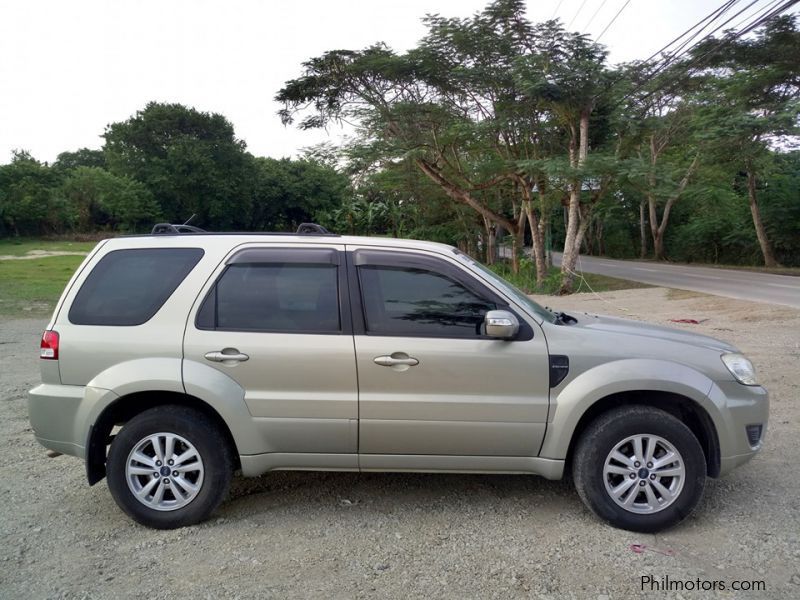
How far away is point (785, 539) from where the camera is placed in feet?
11.3

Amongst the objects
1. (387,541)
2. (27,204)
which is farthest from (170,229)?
(27,204)

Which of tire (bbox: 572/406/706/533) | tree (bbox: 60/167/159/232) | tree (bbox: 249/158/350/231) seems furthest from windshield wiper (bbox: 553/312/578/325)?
tree (bbox: 249/158/350/231)

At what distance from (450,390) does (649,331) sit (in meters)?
1.42

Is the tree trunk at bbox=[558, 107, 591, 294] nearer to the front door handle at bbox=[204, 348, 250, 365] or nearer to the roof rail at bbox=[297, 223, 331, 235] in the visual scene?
the roof rail at bbox=[297, 223, 331, 235]

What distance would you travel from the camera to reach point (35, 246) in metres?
43.4

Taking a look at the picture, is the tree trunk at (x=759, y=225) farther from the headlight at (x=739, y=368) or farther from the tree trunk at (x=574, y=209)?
the headlight at (x=739, y=368)

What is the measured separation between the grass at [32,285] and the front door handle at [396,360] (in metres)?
14.6

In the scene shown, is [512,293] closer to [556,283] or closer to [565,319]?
[565,319]

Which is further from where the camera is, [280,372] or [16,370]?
[16,370]

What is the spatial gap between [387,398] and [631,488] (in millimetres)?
1537

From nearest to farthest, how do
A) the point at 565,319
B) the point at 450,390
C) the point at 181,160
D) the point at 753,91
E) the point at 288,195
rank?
the point at 450,390 < the point at 565,319 < the point at 753,91 < the point at 181,160 < the point at 288,195

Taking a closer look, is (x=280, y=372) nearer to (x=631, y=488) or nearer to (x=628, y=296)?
(x=631, y=488)

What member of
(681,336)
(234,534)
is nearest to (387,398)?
(234,534)

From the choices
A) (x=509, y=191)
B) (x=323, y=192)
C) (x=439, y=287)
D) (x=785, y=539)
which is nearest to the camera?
(x=785, y=539)
